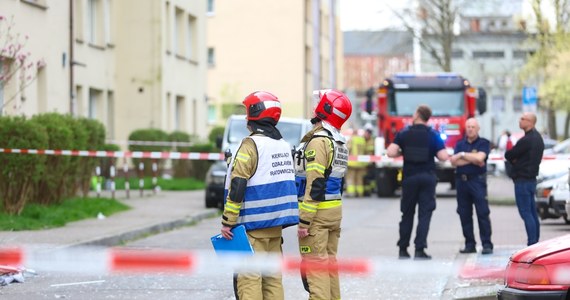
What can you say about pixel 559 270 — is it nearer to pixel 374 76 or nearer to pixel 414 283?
pixel 414 283

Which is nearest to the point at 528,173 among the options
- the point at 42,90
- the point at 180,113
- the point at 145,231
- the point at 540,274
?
the point at 145,231

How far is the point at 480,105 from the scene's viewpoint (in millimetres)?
31453

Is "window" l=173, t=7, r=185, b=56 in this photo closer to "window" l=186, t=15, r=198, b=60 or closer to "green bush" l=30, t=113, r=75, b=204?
"window" l=186, t=15, r=198, b=60

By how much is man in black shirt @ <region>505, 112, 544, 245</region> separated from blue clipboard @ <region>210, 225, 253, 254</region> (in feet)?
23.1

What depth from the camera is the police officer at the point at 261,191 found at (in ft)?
28.2

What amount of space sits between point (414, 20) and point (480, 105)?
36.0m

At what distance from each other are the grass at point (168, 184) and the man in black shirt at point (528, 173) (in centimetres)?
1720

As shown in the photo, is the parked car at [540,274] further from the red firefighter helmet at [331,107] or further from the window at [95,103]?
the window at [95,103]

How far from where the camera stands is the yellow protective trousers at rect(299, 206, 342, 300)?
30.3ft

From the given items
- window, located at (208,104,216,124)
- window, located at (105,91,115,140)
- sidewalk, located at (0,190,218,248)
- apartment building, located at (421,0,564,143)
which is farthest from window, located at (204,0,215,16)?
apartment building, located at (421,0,564,143)

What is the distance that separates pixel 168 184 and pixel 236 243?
2395 centimetres

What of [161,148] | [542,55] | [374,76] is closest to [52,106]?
[161,148]

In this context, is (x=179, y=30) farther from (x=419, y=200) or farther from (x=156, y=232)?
(x=419, y=200)

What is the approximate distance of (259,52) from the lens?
208 ft
